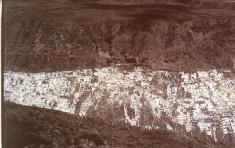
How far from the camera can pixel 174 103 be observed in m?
2.14

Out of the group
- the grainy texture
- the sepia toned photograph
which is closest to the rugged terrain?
the sepia toned photograph

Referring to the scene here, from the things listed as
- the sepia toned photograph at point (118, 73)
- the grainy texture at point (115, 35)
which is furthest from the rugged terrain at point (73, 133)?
the grainy texture at point (115, 35)

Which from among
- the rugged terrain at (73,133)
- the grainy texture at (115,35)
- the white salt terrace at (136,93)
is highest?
the grainy texture at (115,35)

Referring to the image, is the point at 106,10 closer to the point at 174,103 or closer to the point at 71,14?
the point at 71,14

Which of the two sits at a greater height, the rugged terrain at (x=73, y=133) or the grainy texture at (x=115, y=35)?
the grainy texture at (x=115, y=35)

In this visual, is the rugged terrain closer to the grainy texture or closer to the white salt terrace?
the white salt terrace

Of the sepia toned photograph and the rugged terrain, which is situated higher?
the sepia toned photograph

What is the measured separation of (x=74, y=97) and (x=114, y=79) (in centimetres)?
21

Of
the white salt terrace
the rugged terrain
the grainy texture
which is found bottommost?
the rugged terrain

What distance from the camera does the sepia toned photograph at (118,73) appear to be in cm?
209

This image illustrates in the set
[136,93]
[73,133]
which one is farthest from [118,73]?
[73,133]

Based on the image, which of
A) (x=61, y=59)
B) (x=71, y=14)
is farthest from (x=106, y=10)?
(x=61, y=59)

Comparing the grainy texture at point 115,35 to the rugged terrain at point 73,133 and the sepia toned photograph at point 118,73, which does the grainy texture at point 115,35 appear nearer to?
the sepia toned photograph at point 118,73

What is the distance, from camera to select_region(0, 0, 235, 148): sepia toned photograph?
6.87 ft
